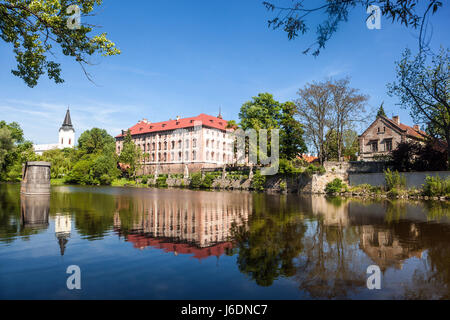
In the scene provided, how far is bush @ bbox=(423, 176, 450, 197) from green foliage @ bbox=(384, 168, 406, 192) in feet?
7.08

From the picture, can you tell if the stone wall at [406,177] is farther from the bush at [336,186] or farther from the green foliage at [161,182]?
the green foliage at [161,182]

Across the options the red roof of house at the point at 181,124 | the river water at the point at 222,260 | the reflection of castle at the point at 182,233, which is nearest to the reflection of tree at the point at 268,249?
the river water at the point at 222,260

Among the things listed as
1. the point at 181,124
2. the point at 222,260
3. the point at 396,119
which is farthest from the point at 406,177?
the point at 181,124

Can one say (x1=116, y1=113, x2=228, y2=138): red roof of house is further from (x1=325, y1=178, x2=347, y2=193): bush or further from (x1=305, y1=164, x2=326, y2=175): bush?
(x1=325, y1=178, x2=347, y2=193): bush

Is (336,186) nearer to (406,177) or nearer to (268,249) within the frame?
(406,177)

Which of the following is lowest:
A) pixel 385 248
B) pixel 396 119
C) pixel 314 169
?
pixel 385 248

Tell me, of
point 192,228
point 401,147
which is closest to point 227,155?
point 401,147

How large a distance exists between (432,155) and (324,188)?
11.8 metres

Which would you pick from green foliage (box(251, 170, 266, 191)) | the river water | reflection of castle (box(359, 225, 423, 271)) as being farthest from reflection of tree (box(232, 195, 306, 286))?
green foliage (box(251, 170, 266, 191))

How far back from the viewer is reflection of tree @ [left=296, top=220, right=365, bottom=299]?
176 inches

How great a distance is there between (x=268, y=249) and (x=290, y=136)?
116 ft

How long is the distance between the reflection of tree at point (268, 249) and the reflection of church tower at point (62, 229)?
442 centimetres

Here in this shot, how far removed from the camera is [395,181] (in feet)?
93.7

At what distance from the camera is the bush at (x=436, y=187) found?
2444cm
